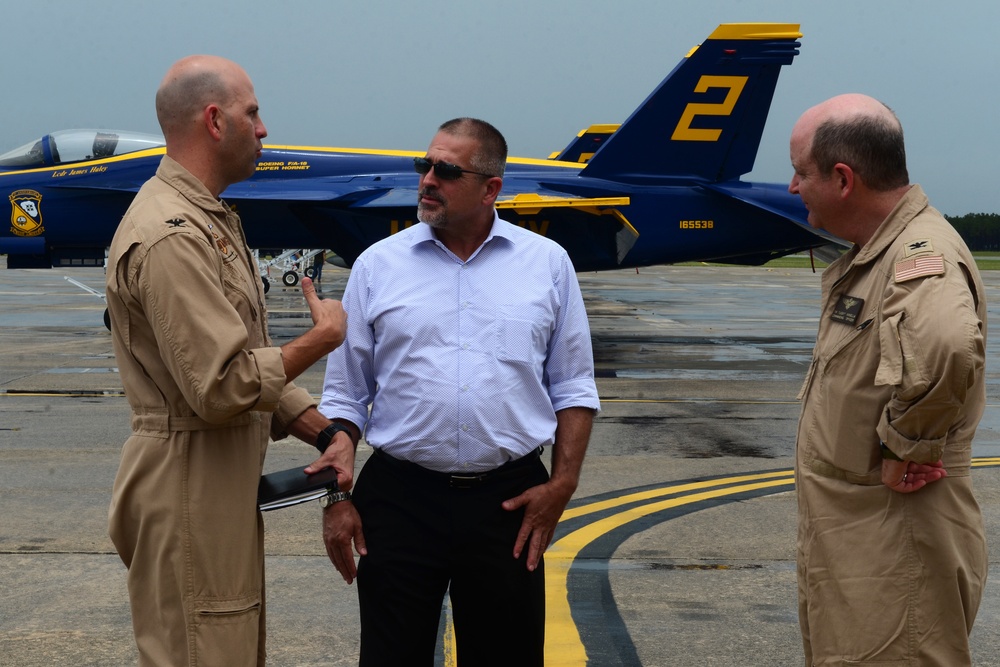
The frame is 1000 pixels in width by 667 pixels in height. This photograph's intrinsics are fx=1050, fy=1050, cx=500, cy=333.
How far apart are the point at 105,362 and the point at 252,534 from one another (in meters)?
11.7

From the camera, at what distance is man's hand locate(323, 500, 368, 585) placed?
2.84 metres

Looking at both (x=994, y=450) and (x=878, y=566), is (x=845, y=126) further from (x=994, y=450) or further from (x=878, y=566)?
(x=994, y=450)

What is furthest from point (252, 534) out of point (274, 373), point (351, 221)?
point (351, 221)

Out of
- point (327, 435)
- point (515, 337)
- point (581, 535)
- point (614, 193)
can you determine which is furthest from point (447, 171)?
point (614, 193)

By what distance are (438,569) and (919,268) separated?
1.45 metres

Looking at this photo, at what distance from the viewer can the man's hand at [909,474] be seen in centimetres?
246

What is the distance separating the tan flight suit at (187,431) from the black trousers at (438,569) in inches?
15.4

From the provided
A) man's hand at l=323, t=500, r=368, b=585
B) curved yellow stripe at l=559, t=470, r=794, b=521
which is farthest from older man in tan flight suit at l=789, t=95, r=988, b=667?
curved yellow stripe at l=559, t=470, r=794, b=521

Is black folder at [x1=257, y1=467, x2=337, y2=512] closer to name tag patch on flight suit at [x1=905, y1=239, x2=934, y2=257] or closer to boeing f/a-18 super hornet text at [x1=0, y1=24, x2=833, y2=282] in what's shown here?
name tag patch on flight suit at [x1=905, y1=239, x2=934, y2=257]

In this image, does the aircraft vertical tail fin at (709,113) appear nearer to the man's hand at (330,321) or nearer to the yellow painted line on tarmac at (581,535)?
the yellow painted line on tarmac at (581,535)

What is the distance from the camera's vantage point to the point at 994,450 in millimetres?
8516

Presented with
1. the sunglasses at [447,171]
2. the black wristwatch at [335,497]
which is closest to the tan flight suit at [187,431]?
the black wristwatch at [335,497]

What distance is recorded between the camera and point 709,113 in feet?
52.0

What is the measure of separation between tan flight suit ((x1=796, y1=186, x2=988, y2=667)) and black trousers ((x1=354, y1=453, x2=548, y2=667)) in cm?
78
